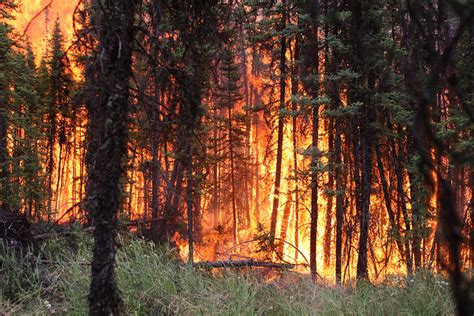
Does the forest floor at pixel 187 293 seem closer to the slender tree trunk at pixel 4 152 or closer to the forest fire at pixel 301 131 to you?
the forest fire at pixel 301 131

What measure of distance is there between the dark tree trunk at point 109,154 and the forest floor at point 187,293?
112 cm

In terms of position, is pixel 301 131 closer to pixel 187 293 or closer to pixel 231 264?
pixel 231 264

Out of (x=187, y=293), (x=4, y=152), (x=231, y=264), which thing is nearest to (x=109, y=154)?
(x=187, y=293)

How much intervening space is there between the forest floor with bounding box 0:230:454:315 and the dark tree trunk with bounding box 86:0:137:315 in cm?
112

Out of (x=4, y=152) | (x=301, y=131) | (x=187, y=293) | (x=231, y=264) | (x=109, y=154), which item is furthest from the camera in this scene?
(x=4, y=152)

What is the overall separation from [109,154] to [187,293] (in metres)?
2.34

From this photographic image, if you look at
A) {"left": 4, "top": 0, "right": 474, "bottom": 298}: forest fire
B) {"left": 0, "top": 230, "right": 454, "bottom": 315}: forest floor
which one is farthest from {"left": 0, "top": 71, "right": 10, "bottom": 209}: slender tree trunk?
{"left": 0, "top": 230, "right": 454, "bottom": 315}: forest floor

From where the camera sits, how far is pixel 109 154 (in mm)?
3418

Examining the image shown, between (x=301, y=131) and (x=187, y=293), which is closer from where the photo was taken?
(x=187, y=293)

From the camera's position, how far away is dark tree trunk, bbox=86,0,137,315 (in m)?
3.42

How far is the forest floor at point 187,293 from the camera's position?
15.4ft

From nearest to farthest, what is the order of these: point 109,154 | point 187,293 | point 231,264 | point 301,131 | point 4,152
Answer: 1. point 109,154
2. point 187,293
3. point 231,264
4. point 301,131
5. point 4,152

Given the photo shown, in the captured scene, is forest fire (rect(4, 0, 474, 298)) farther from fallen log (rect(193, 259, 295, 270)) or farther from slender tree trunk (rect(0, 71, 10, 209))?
slender tree trunk (rect(0, 71, 10, 209))

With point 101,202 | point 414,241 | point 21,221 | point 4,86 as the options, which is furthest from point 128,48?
point 4,86
